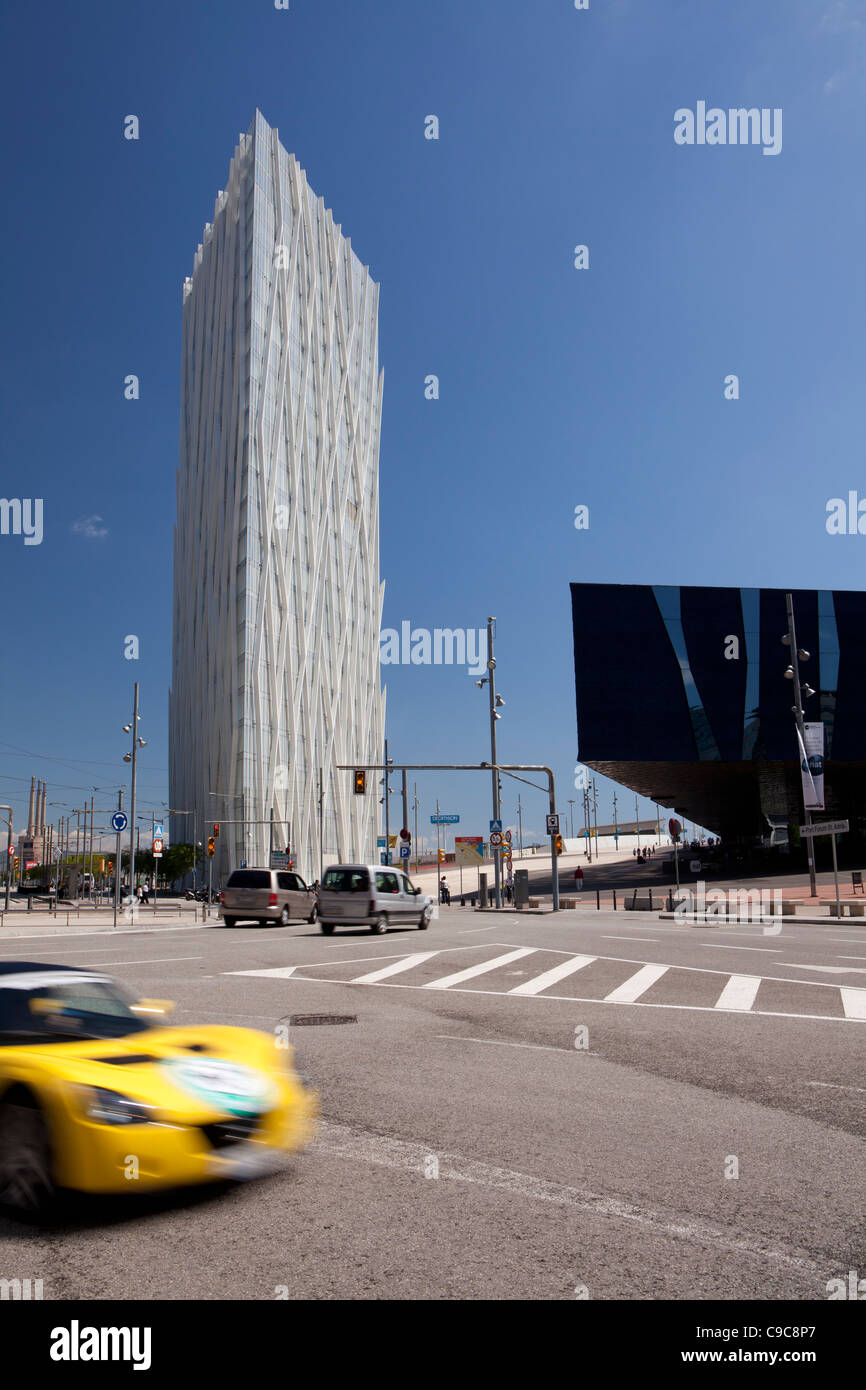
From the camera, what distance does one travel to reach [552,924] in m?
29.8

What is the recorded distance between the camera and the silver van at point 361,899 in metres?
26.4

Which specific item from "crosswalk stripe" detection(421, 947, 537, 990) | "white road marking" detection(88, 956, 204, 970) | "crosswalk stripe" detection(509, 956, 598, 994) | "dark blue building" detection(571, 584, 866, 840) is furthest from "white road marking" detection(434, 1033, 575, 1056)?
"dark blue building" detection(571, 584, 866, 840)

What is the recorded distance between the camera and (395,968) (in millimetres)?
17109

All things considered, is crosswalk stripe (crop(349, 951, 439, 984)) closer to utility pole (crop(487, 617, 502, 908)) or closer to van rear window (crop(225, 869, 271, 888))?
van rear window (crop(225, 869, 271, 888))

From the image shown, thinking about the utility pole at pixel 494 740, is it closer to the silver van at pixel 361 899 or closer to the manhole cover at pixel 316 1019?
the silver van at pixel 361 899

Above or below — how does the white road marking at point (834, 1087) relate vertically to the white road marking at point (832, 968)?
above

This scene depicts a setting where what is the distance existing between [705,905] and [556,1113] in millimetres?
35180

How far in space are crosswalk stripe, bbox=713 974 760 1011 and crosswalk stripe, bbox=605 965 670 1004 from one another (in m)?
1.11

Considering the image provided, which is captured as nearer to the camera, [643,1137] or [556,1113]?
[643,1137]

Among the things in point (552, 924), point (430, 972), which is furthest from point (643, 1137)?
point (552, 924)

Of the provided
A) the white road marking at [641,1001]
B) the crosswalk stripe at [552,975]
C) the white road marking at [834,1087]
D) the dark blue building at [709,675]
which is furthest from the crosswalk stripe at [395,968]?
the dark blue building at [709,675]

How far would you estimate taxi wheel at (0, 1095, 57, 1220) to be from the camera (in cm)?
477
